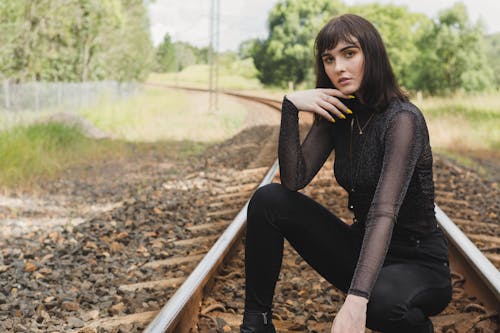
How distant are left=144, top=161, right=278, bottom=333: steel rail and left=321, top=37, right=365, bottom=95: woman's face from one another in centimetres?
113

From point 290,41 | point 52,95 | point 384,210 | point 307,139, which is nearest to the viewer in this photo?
point 384,210

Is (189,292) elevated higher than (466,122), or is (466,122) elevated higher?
(189,292)

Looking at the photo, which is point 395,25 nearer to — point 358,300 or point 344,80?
point 344,80

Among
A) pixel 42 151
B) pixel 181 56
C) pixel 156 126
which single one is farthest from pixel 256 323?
pixel 181 56

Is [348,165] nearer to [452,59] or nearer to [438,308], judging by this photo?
[438,308]

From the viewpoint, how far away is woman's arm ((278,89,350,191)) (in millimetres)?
2359

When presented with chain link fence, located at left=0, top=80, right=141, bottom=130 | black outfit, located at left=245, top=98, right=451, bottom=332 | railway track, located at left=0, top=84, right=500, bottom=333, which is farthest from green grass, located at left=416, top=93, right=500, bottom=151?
black outfit, located at left=245, top=98, right=451, bottom=332

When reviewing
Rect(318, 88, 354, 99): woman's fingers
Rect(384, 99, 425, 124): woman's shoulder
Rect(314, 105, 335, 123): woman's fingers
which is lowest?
Rect(314, 105, 335, 123): woman's fingers

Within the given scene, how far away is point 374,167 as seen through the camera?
2166 mm

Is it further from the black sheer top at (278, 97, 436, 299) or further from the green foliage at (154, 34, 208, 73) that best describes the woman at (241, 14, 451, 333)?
the green foliage at (154, 34, 208, 73)

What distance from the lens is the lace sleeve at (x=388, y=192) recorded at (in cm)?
186

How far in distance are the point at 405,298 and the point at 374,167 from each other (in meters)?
0.49

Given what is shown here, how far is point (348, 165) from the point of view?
2.29 m

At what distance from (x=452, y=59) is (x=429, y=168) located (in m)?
25.3
